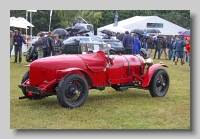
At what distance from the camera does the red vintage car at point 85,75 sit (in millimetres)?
6234

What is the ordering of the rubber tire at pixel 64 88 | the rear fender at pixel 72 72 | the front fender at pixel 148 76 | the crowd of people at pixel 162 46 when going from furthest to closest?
the crowd of people at pixel 162 46
the front fender at pixel 148 76
the rear fender at pixel 72 72
the rubber tire at pixel 64 88

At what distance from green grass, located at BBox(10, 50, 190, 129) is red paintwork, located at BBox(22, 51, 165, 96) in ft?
1.40

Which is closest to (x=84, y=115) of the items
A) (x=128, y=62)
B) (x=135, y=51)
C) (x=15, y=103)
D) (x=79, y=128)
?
(x=79, y=128)

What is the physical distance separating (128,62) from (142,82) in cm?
60

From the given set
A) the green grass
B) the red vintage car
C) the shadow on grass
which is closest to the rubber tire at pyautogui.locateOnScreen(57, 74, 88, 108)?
the red vintage car

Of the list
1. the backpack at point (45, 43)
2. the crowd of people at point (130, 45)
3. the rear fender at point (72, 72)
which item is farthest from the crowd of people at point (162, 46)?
the rear fender at point (72, 72)

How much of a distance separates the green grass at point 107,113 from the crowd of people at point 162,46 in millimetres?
7308

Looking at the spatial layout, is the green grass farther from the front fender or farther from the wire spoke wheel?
the front fender

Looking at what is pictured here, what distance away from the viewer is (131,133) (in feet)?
16.4

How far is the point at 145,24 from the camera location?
32.5 m

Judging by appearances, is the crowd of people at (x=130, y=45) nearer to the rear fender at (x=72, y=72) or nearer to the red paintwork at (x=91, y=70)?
the red paintwork at (x=91, y=70)

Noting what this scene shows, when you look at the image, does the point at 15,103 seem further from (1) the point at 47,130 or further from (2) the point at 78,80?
(1) the point at 47,130

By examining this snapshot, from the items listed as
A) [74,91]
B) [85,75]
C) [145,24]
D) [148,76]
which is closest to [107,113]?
[74,91]

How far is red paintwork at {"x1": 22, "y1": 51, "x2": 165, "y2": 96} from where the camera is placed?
6.27 m
